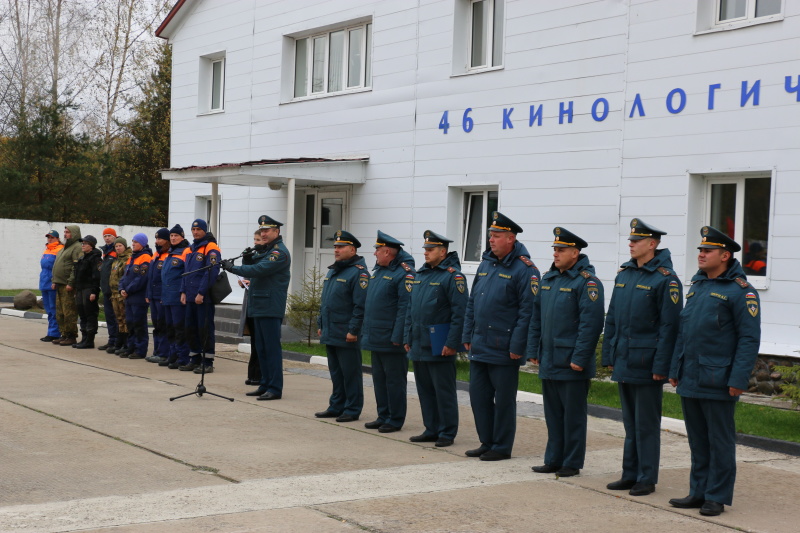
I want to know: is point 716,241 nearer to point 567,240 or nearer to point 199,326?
point 567,240

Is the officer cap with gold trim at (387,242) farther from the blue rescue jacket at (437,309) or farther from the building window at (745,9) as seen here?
the building window at (745,9)

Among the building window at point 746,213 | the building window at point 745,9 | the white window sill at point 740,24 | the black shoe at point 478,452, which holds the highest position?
the building window at point 745,9

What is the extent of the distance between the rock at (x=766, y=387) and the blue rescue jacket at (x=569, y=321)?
5.39m

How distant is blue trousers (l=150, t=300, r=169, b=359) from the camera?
585 inches

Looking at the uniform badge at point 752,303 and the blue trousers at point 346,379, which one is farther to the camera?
the blue trousers at point 346,379

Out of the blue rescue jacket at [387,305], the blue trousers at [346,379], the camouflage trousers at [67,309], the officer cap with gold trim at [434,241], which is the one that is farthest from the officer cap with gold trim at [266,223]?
the camouflage trousers at [67,309]

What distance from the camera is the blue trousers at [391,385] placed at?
9.80m

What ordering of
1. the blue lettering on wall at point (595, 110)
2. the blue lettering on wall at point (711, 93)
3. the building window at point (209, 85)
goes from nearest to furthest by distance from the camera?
1. the blue lettering on wall at point (711, 93)
2. the blue lettering on wall at point (595, 110)
3. the building window at point (209, 85)

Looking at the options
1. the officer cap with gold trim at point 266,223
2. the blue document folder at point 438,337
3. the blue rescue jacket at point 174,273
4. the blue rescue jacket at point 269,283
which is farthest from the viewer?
the blue rescue jacket at point 174,273

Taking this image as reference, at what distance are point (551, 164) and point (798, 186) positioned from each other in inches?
160

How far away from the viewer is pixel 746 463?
8.87 m

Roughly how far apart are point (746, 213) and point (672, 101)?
6.20 feet

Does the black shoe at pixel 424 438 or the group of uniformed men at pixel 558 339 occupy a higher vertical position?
the group of uniformed men at pixel 558 339

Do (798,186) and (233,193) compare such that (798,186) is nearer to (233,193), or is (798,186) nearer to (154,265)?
(154,265)
